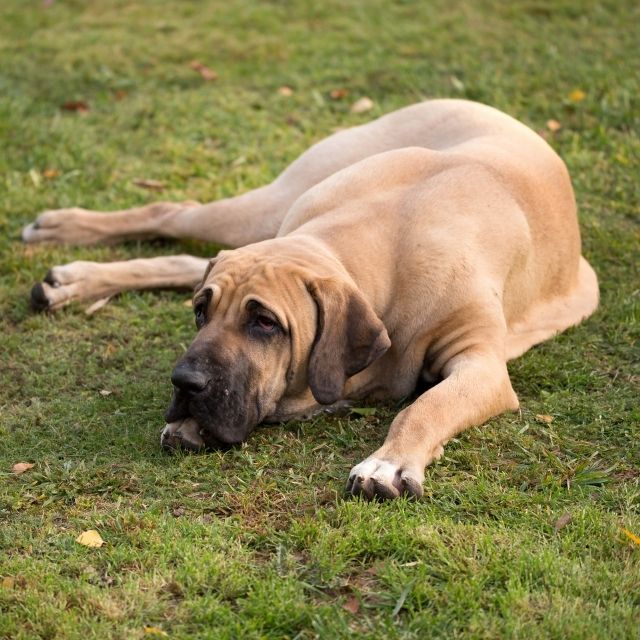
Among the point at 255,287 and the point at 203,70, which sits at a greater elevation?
the point at 255,287

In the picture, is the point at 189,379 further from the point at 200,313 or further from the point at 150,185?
the point at 150,185

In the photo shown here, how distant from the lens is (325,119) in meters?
9.06

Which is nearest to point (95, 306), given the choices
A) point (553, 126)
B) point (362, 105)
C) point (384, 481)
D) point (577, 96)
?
point (384, 481)

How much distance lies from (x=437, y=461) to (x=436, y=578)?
85 centimetres

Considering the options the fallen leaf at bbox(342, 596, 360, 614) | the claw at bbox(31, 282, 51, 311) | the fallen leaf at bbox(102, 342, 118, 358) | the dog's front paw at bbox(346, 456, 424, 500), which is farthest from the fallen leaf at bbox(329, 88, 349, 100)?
the fallen leaf at bbox(342, 596, 360, 614)

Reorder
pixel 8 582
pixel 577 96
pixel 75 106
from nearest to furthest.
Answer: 1. pixel 8 582
2. pixel 577 96
3. pixel 75 106

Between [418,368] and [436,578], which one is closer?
[436,578]

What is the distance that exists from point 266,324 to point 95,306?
1.95 m

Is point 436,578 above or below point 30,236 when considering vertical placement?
above

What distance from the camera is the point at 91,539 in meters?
4.23

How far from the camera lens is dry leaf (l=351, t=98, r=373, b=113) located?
914cm

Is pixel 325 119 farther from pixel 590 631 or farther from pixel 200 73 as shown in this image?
pixel 590 631

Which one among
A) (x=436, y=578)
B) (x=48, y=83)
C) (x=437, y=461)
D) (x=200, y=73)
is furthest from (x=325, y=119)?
(x=436, y=578)

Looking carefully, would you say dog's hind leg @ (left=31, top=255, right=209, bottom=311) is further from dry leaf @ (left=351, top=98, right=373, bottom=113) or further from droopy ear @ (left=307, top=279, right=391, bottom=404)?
dry leaf @ (left=351, top=98, right=373, bottom=113)
